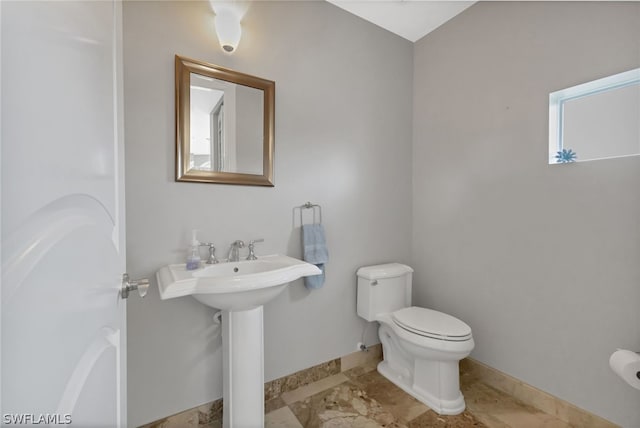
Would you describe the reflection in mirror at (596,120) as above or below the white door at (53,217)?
above

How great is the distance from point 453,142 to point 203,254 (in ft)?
6.08

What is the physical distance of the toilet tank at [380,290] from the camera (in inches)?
73.5

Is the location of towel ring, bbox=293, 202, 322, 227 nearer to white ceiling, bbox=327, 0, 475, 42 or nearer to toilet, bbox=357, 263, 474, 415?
toilet, bbox=357, 263, 474, 415

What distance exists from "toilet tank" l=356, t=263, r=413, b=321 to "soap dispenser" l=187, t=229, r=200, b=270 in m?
1.10

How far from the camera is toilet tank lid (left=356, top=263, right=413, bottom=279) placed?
187cm

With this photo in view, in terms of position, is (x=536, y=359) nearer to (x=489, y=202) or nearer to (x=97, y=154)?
(x=489, y=202)

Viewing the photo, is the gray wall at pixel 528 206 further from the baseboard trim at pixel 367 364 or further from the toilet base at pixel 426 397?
the toilet base at pixel 426 397

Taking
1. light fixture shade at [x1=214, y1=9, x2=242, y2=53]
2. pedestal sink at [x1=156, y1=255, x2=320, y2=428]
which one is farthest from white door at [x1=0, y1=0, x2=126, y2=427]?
light fixture shade at [x1=214, y1=9, x2=242, y2=53]

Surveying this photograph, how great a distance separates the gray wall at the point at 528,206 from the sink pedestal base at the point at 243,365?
147cm

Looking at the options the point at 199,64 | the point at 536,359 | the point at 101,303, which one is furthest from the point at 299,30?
the point at 536,359

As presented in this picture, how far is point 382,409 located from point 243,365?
2.97 ft

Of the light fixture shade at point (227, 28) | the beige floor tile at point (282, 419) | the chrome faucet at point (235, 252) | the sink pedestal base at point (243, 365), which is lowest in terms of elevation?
the beige floor tile at point (282, 419)

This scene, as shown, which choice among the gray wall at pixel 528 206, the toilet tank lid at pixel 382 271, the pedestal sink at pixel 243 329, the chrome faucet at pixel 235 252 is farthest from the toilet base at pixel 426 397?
the chrome faucet at pixel 235 252

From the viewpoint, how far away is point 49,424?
0.26 m
